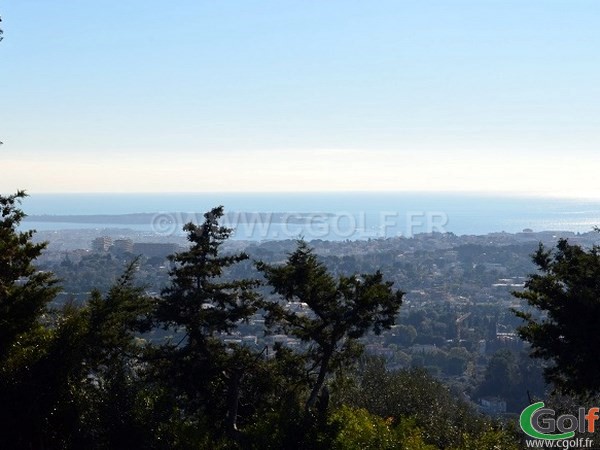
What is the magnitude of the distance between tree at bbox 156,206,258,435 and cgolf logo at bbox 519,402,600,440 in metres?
4.10

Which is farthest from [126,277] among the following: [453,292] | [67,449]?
[453,292]

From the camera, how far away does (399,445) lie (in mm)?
6465

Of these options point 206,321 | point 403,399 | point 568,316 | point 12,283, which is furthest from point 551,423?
point 12,283

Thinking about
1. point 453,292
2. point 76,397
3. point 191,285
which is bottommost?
point 453,292

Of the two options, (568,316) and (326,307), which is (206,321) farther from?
(568,316)

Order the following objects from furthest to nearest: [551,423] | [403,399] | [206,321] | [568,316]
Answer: [403,399] < [206,321] < [551,423] < [568,316]

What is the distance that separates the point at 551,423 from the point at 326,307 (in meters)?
3.63

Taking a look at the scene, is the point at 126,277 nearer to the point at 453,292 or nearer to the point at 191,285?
the point at 191,285

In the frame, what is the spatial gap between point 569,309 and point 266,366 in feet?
15.4

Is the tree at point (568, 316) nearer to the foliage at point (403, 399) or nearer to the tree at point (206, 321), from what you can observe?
the foliage at point (403, 399)

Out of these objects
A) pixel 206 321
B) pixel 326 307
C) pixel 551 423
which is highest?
pixel 326 307

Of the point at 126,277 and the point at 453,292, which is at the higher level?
the point at 126,277

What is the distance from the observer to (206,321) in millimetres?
9672

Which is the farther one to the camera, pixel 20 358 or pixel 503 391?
pixel 503 391
